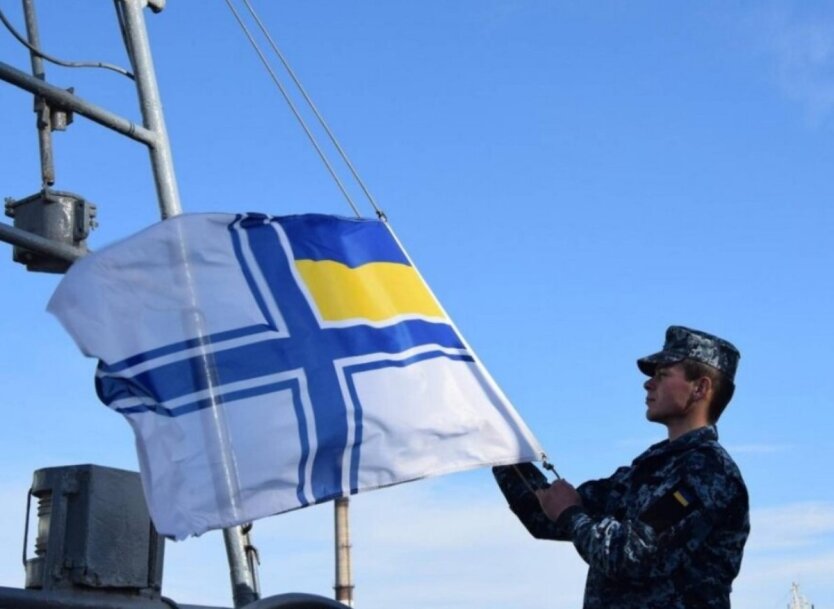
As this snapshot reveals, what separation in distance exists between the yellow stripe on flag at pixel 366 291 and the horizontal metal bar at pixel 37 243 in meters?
1.84

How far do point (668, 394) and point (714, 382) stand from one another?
17 centimetres

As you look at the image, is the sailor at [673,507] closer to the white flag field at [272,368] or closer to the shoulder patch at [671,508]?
the shoulder patch at [671,508]

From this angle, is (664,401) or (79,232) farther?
(79,232)

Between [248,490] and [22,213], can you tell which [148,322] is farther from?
[22,213]

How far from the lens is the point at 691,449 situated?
15.6ft

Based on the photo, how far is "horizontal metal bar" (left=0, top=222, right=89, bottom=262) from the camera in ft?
21.9

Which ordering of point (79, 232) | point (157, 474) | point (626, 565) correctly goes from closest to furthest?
1. point (626, 565)
2. point (157, 474)
3. point (79, 232)

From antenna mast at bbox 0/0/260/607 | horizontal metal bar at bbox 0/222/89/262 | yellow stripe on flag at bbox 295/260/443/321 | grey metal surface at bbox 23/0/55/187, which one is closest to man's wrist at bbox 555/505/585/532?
yellow stripe on flag at bbox 295/260/443/321

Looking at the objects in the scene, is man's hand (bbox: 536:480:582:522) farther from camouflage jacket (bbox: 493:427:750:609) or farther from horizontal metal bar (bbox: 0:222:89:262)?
horizontal metal bar (bbox: 0:222:89:262)

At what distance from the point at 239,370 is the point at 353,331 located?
483mm

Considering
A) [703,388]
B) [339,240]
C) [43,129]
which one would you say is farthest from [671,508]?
[43,129]

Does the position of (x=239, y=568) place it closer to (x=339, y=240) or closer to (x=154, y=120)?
(x=339, y=240)

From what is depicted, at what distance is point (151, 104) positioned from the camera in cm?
770

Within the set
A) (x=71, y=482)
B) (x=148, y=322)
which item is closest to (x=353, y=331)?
→ (x=148, y=322)
